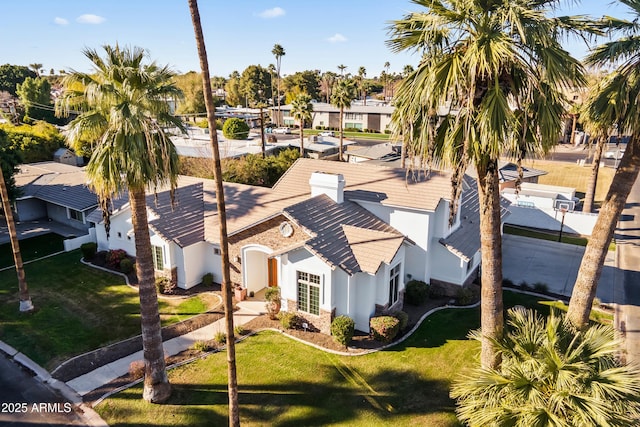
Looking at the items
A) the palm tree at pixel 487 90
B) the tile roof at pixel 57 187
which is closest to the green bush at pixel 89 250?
the tile roof at pixel 57 187

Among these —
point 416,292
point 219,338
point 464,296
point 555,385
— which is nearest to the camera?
point 555,385

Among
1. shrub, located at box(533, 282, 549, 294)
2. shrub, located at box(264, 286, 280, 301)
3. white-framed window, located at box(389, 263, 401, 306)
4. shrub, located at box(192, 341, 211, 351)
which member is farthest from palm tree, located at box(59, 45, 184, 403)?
shrub, located at box(533, 282, 549, 294)

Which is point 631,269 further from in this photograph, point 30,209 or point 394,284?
point 30,209

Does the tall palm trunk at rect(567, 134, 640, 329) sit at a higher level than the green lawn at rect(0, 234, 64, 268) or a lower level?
higher

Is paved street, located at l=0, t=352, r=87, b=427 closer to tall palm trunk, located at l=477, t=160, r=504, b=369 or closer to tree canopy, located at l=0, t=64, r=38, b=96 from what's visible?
tall palm trunk, located at l=477, t=160, r=504, b=369

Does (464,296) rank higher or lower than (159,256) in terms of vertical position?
lower

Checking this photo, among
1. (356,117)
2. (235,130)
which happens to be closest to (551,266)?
(235,130)

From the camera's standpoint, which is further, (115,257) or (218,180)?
(115,257)

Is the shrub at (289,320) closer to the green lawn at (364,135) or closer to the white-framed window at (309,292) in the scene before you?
the white-framed window at (309,292)
